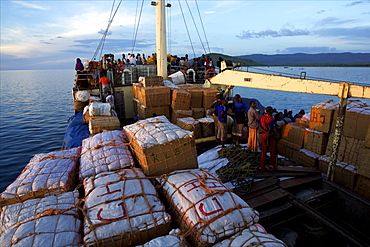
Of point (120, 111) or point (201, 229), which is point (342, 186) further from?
point (120, 111)

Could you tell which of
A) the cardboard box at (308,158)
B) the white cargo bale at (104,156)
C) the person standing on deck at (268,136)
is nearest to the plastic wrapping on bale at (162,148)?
the white cargo bale at (104,156)

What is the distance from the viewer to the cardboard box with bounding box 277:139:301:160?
25.9 feet

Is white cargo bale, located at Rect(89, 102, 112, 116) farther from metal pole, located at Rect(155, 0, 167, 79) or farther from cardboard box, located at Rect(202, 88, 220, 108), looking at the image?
metal pole, located at Rect(155, 0, 167, 79)

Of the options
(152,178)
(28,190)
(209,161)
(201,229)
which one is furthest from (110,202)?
(209,161)

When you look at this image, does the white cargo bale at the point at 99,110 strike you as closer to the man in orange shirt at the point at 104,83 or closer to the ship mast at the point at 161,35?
the man in orange shirt at the point at 104,83

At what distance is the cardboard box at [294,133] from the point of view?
25.4 feet

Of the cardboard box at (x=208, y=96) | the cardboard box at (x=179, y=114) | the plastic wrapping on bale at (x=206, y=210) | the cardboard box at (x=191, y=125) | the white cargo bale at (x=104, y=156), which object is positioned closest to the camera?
the plastic wrapping on bale at (x=206, y=210)

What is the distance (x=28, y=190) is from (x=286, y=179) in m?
6.00

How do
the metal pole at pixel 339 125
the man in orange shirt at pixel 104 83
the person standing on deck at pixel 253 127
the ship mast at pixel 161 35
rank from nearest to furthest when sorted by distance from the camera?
the metal pole at pixel 339 125
the person standing on deck at pixel 253 127
the man in orange shirt at pixel 104 83
the ship mast at pixel 161 35

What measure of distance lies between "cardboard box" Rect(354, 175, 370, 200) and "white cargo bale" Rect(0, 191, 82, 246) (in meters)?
6.80

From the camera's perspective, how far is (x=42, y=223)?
295 cm

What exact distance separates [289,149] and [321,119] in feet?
5.54

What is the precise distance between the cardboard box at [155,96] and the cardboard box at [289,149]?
508cm

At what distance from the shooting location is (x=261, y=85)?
639 centimetres
